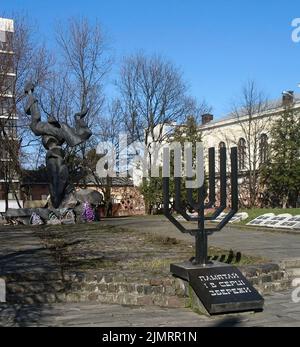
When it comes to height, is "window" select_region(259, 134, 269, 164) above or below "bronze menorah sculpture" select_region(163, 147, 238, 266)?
above

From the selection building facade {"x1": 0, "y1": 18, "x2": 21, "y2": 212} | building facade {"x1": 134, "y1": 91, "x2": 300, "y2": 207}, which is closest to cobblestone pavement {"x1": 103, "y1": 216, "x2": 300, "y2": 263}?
building facade {"x1": 0, "y1": 18, "x2": 21, "y2": 212}

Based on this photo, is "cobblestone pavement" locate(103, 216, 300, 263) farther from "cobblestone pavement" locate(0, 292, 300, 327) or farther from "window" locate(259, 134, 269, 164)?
"window" locate(259, 134, 269, 164)

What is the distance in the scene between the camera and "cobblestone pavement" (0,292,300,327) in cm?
623

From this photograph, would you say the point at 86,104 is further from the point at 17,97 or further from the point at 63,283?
the point at 63,283

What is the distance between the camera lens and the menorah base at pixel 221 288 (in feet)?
21.5

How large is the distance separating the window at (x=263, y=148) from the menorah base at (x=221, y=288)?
3602cm

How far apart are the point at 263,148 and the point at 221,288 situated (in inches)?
1524

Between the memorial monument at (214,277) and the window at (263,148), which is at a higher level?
the window at (263,148)

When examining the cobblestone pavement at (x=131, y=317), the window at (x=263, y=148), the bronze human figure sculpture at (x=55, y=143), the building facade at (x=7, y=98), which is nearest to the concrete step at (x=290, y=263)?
the cobblestone pavement at (x=131, y=317)

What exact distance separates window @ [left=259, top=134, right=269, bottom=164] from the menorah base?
36.0 m

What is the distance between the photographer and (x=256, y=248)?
11.5 m

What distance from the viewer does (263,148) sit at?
44375mm

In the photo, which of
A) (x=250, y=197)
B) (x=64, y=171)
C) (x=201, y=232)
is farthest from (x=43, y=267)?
(x=250, y=197)

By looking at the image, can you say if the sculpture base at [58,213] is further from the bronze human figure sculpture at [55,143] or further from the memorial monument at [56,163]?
the bronze human figure sculpture at [55,143]
